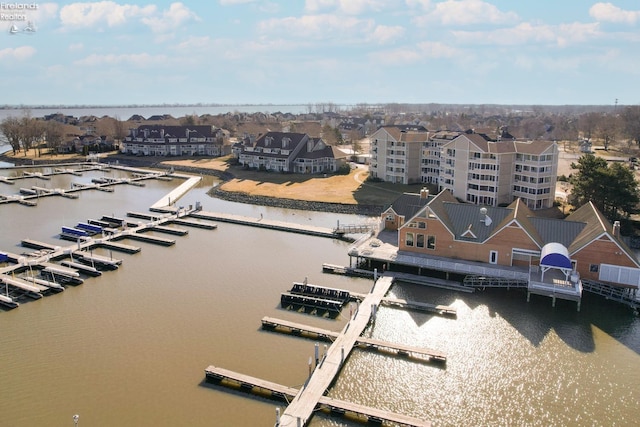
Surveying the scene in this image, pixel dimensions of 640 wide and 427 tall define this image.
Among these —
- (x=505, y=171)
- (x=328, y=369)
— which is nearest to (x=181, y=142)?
(x=505, y=171)

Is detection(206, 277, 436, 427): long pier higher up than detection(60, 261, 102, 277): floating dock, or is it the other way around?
detection(60, 261, 102, 277): floating dock

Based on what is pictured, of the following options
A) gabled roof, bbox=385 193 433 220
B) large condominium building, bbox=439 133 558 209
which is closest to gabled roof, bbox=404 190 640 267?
gabled roof, bbox=385 193 433 220

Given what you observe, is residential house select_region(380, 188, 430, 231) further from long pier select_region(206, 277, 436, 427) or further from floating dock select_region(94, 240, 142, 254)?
floating dock select_region(94, 240, 142, 254)

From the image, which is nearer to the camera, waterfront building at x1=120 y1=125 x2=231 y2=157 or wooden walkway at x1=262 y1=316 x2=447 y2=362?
wooden walkway at x1=262 y1=316 x2=447 y2=362

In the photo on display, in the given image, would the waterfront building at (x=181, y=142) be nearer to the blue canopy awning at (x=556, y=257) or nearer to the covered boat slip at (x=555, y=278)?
the covered boat slip at (x=555, y=278)

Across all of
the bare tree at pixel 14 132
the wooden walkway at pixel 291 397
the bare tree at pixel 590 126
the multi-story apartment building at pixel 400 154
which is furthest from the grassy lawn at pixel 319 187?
the bare tree at pixel 590 126
